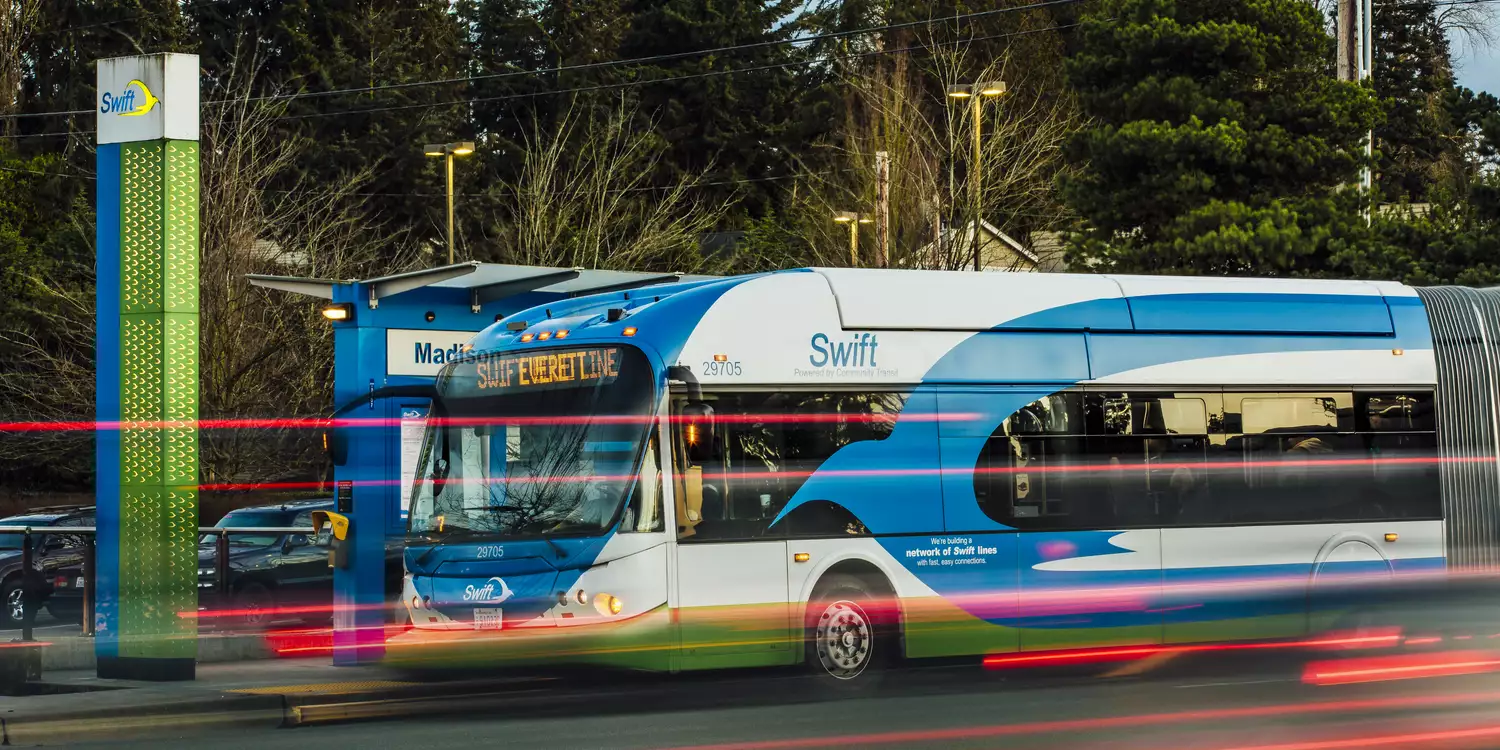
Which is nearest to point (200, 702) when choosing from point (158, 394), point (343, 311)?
point (158, 394)

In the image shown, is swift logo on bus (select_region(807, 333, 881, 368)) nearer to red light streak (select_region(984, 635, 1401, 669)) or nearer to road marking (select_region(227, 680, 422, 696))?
red light streak (select_region(984, 635, 1401, 669))

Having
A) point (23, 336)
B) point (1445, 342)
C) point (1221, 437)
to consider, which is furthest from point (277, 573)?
point (23, 336)

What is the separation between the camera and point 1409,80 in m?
67.9

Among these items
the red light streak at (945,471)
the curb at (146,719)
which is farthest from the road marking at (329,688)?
the red light streak at (945,471)

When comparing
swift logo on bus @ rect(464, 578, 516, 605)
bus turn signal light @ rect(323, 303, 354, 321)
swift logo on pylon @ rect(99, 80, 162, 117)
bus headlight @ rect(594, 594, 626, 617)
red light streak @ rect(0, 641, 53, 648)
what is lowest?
red light streak @ rect(0, 641, 53, 648)

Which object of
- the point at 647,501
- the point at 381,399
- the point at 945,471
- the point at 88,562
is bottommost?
the point at 88,562

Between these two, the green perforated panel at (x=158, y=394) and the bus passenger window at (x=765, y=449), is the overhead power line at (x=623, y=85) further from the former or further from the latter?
the bus passenger window at (x=765, y=449)

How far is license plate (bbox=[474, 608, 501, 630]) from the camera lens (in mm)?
12297

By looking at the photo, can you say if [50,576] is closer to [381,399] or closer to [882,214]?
[381,399]

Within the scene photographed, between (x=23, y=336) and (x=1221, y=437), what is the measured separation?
3102 centimetres

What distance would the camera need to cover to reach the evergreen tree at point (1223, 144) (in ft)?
90.4

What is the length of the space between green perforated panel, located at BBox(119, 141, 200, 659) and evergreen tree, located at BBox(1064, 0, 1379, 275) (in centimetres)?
1749

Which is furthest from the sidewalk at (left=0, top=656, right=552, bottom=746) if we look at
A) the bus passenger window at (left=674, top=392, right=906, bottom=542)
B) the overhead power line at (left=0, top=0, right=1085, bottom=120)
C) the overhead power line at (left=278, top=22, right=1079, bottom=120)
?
the overhead power line at (left=278, top=22, right=1079, bottom=120)

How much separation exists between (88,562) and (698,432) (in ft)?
23.8
